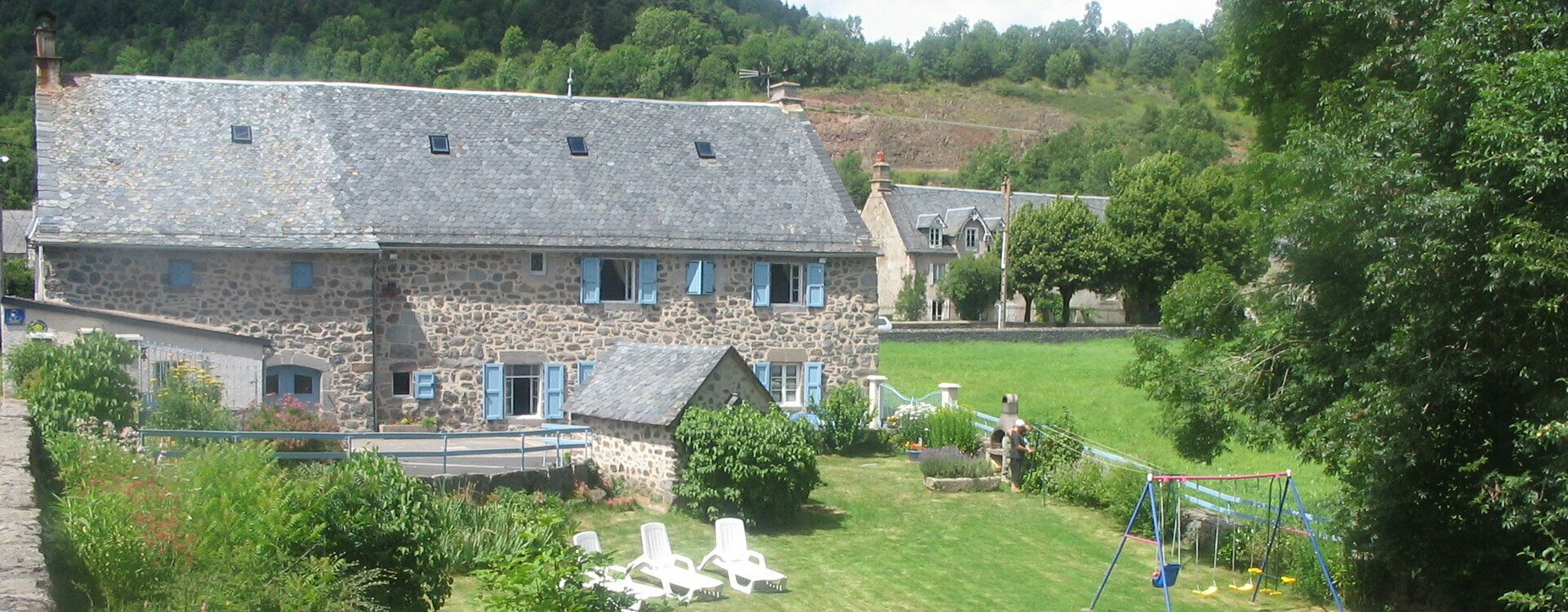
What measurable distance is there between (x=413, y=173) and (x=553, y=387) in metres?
4.60

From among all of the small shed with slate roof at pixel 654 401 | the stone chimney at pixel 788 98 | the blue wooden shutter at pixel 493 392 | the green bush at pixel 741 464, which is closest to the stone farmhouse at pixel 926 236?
the stone chimney at pixel 788 98

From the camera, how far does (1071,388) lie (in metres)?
33.4

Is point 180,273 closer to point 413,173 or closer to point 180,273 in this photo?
point 180,273

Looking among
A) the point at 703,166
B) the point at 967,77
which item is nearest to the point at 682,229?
the point at 703,166

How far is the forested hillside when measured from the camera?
280ft

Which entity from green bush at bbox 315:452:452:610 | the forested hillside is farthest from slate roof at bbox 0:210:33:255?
green bush at bbox 315:452:452:610

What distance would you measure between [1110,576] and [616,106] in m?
15.2

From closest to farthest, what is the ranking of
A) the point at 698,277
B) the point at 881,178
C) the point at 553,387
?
the point at 553,387 < the point at 698,277 < the point at 881,178

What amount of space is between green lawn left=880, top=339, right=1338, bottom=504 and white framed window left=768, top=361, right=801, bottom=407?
4723 mm

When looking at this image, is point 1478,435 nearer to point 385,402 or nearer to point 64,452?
point 64,452

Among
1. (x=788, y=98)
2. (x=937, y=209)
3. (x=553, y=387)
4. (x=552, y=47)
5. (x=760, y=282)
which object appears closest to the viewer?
(x=553, y=387)

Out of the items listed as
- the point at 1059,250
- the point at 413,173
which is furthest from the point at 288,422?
the point at 1059,250

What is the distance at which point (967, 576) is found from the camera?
14.6 meters

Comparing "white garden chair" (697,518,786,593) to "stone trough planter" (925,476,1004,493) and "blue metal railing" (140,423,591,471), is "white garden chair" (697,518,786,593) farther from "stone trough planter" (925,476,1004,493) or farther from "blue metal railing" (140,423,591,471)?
"stone trough planter" (925,476,1004,493)
